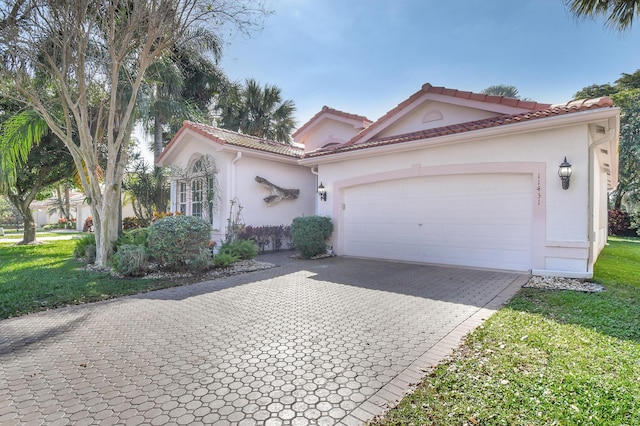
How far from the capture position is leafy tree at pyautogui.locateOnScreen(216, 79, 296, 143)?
69.4 feet

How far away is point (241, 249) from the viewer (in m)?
10.5

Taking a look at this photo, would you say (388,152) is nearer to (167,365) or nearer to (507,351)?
(507,351)

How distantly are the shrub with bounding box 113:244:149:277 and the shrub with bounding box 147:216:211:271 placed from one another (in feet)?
0.89

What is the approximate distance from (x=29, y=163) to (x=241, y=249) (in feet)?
42.8

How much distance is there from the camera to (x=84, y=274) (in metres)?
8.92

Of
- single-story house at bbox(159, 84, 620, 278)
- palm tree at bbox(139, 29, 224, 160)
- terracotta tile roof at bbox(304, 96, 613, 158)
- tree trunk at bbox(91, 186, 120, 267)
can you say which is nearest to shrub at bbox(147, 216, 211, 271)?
tree trunk at bbox(91, 186, 120, 267)

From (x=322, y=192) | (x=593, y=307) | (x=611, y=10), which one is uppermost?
(x=611, y=10)

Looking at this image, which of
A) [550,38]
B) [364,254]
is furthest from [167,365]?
[550,38]

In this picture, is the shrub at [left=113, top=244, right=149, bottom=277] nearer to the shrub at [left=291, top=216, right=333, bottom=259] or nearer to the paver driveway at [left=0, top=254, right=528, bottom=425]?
the paver driveway at [left=0, top=254, right=528, bottom=425]

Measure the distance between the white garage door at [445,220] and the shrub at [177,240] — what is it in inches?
212

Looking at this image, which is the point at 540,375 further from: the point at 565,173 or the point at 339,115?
the point at 339,115

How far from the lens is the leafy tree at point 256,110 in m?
21.1

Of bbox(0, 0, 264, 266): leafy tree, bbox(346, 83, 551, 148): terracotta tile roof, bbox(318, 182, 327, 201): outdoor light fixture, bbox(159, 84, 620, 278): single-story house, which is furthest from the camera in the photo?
bbox(318, 182, 327, 201): outdoor light fixture

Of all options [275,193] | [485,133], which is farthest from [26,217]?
[485,133]
